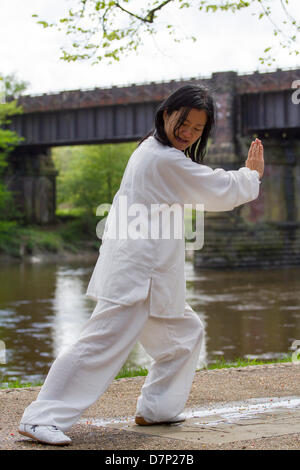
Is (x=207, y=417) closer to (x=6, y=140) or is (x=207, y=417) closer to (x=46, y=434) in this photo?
(x=46, y=434)

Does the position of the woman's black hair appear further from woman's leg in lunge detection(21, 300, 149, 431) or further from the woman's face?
woman's leg in lunge detection(21, 300, 149, 431)

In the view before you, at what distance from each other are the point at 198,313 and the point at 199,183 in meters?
14.5

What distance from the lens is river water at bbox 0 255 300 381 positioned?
41.5ft

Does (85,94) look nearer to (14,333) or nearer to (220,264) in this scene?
(220,264)

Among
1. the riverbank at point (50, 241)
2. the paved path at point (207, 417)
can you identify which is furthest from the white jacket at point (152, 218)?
the riverbank at point (50, 241)

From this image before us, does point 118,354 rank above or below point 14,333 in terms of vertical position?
above

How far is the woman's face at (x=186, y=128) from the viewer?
14.7 ft

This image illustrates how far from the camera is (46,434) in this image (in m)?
4.01

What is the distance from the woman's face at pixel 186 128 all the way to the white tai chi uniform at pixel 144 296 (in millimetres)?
102

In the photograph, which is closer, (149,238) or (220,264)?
(149,238)

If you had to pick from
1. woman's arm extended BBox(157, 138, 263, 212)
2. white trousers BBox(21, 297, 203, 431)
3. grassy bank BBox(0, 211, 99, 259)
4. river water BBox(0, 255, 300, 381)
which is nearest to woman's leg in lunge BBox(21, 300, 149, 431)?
white trousers BBox(21, 297, 203, 431)
